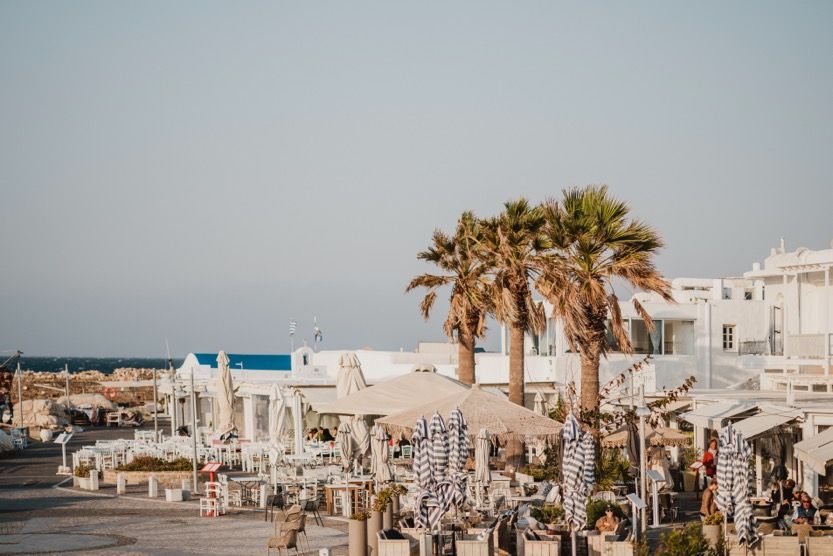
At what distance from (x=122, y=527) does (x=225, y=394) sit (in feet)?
52.3

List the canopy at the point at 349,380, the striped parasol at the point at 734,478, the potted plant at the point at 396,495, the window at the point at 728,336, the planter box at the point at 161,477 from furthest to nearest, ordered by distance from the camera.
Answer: the window at the point at 728,336 < the canopy at the point at 349,380 < the planter box at the point at 161,477 < the potted plant at the point at 396,495 < the striped parasol at the point at 734,478

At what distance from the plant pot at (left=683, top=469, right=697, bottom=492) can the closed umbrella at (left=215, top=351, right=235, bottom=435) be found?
1569 cm

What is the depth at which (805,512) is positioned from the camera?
68.2ft

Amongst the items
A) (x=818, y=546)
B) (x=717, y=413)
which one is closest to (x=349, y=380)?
(x=717, y=413)

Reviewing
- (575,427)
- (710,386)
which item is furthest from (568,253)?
(710,386)

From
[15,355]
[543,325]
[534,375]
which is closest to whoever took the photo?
[543,325]

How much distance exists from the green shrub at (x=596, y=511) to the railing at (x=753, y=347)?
83.1ft

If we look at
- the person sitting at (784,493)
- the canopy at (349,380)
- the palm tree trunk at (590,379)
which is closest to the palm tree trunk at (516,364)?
the canopy at (349,380)

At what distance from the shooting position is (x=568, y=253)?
29609mm

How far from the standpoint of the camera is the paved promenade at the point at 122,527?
2205 centimetres

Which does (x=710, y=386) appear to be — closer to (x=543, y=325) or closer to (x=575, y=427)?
(x=543, y=325)

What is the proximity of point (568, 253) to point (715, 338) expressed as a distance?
18146 mm

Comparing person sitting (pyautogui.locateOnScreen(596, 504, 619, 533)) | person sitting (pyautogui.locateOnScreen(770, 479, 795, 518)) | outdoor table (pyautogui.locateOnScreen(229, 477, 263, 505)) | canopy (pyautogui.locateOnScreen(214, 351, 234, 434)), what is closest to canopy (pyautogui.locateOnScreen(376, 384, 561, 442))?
outdoor table (pyautogui.locateOnScreen(229, 477, 263, 505))

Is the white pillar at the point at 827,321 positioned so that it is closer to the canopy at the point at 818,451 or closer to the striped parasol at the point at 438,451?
the canopy at the point at 818,451
